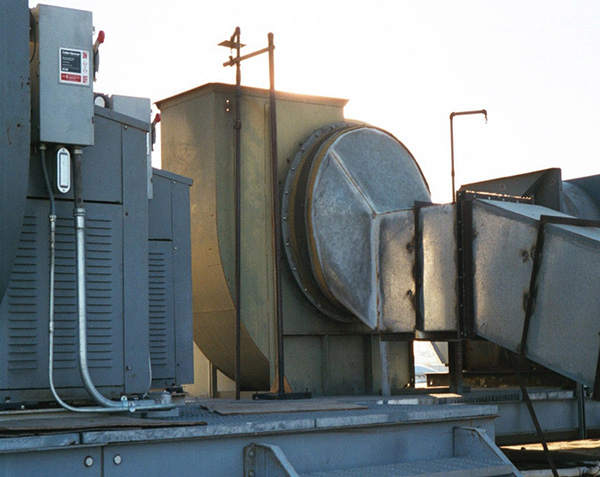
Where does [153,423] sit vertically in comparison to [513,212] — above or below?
below

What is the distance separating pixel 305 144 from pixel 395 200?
89 cm

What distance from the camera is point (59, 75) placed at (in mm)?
4266

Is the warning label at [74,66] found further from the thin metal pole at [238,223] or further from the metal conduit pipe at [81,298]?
the thin metal pole at [238,223]

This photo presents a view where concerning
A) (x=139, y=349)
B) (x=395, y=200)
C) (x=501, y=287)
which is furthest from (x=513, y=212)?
(x=139, y=349)

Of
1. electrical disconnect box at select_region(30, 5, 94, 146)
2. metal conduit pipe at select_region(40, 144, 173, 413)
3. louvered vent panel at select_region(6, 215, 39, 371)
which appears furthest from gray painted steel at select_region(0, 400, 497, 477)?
electrical disconnect box at select_region(30, 5, 94, 146)

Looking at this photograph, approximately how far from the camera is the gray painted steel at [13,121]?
156 inches

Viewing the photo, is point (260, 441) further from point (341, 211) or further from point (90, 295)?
point (341, 211)

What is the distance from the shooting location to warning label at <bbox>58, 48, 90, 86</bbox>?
14.1 ft

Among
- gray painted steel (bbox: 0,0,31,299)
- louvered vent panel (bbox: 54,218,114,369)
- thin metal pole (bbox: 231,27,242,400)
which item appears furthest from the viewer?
thin metal pole (bbox: 231,27,242,400)

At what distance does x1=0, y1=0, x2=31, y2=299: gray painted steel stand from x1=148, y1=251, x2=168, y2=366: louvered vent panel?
1415 mm

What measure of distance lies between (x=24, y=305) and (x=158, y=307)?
123 cm

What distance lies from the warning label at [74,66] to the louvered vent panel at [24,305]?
704 millimetres

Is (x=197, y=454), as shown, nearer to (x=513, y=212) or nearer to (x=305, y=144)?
(x=513, y=212)

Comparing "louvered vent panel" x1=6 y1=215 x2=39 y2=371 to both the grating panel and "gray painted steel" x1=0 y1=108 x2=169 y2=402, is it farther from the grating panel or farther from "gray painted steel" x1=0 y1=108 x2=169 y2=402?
the grating panel
